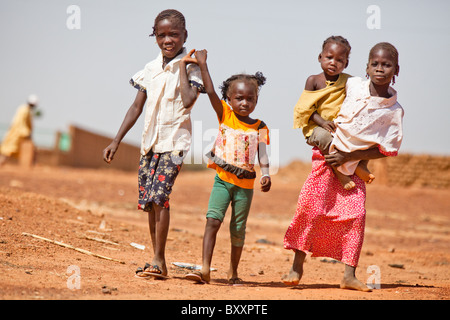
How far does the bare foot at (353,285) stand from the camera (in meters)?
4.70

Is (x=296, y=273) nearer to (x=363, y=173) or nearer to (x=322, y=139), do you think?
(x=363, y=173)

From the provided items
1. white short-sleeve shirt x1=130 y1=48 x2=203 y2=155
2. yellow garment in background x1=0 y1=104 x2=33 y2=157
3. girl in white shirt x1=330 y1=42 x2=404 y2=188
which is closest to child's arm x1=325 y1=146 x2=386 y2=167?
girl in white shirt x1=330 y1=42 x2=404 y2=188

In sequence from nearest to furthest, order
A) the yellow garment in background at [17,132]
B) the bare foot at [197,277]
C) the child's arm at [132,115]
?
the bare foot at [197,277] → the child's arm at [132,115] → the yellow garment in background at [17,132]

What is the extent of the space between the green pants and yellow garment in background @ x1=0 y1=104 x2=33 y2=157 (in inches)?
553

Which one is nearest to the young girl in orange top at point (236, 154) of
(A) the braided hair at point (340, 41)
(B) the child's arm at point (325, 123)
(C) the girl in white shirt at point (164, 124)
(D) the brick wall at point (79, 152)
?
(C) the girl in white shirt at point (164, 124)

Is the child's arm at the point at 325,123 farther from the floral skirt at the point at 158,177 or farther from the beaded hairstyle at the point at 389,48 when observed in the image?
the floral skirt at the point at 158,177

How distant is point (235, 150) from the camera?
4.92 meters

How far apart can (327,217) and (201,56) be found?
1.74 metres

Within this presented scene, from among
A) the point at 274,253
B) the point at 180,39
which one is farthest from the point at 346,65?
the point at 274,253

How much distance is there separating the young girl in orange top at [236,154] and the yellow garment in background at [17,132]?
14.0 metres

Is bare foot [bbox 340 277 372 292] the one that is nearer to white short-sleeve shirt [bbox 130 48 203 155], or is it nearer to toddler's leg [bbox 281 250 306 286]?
toddler's leg [bbox 281 250 306 286]

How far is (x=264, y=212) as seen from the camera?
50.9 feet
